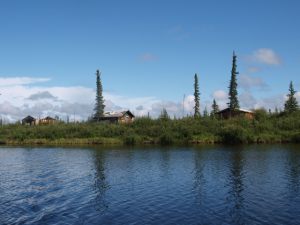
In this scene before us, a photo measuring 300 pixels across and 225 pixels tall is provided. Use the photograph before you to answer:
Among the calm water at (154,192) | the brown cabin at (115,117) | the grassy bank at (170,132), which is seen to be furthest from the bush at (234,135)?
the brown cabin at (115,117)

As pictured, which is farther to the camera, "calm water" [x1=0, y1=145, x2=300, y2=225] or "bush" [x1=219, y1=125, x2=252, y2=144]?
"bush" [x1=219, y1=125, x2=252, y2=144]

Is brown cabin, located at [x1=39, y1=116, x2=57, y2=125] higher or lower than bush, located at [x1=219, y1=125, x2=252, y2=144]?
higher

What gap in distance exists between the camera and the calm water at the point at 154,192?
27.3 meters

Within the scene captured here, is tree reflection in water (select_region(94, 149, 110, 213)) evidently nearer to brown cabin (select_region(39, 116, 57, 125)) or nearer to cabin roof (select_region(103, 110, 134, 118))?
brown cabin (select_region(39, 116, 57, 125))

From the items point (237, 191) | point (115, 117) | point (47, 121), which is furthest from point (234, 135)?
point (47, 121)

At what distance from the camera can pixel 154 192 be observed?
116 ft

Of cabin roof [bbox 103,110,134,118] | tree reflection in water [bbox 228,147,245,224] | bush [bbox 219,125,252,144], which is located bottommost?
tree reflection in water [bbox 228,147,245,224]

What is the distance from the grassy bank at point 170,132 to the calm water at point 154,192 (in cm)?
3946

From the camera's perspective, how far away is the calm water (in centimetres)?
2728

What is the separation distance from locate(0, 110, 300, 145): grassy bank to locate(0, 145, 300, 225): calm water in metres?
39.5

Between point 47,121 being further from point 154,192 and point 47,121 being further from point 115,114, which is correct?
point 154,192

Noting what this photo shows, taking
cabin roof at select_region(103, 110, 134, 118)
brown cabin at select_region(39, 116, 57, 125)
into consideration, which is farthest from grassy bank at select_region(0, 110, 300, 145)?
cabin roof at select_region(103, 110, 134, 118)

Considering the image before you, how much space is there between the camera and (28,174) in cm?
4800

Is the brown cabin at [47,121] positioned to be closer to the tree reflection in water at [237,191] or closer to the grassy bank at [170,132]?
the grassy bank at [170,132]
